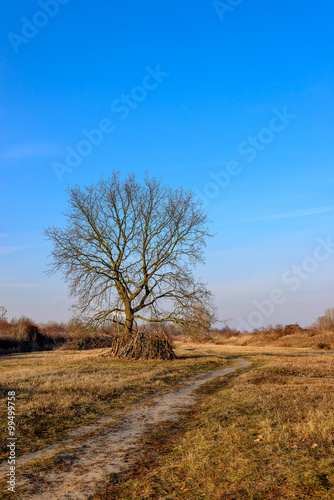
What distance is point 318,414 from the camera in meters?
6.97

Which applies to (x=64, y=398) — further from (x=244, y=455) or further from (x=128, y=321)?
(x=128, y=321)

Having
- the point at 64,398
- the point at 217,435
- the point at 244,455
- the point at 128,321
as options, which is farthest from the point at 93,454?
the point at 128,321

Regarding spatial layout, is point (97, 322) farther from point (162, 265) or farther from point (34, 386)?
point (34, 386)

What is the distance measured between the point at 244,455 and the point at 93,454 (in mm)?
2317

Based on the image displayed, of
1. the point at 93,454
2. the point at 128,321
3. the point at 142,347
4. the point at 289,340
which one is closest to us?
the point at 93,454

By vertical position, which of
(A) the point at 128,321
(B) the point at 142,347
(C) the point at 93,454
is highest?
(A) the point at 128,321

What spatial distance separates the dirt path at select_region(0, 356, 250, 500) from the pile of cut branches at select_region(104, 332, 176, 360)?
37.4 ft

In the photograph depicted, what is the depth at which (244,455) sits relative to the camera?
5.49 meters

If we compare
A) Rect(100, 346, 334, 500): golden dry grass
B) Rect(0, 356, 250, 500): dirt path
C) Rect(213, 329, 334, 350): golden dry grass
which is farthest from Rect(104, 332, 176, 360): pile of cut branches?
Rect(213, 329, 334, 350): golden dry grass

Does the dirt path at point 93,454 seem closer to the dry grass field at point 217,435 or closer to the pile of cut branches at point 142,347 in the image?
the dry grass field at point 217,435

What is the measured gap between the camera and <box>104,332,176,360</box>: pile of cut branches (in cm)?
2088

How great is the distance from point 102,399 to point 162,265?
1260 centimetres

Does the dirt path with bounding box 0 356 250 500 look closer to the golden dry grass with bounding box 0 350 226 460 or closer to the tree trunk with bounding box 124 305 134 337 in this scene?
the golden dry grass with bounding box 0 350 226 460

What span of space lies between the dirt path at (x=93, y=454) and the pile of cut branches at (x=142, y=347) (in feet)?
37.4
